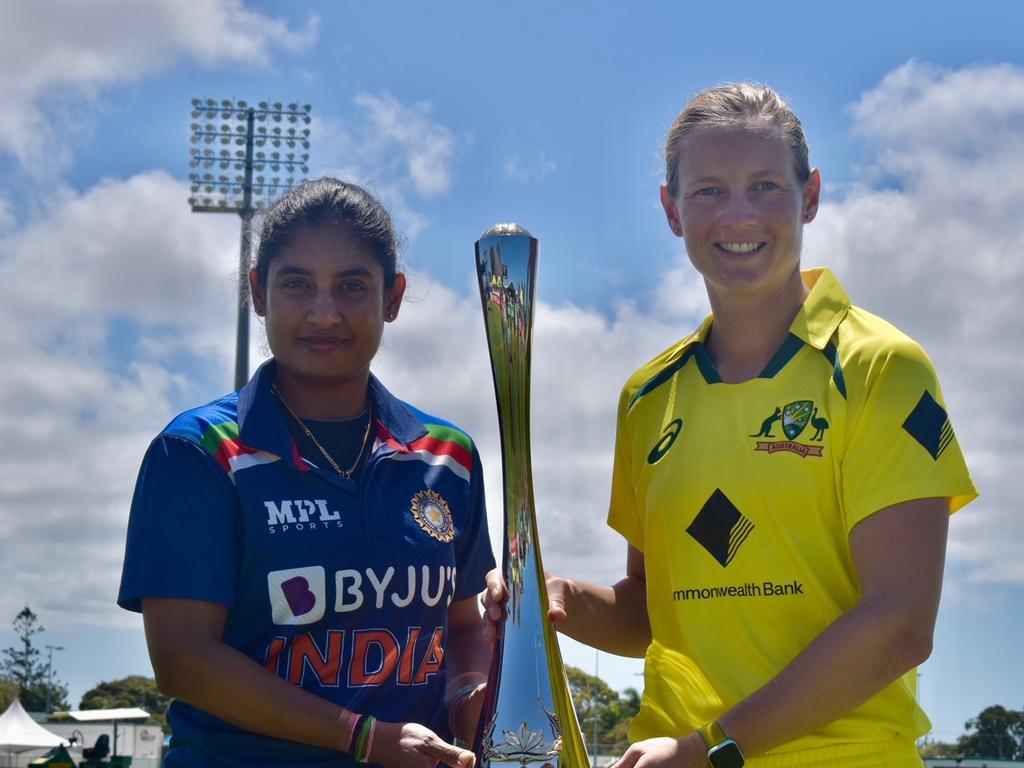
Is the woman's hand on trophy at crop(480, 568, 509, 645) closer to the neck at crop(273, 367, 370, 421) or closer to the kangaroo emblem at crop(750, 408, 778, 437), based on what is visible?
the kangaroo emblem at crop(750, 408, 778, 437)

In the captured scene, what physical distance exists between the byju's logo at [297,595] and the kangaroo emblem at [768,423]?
978mm

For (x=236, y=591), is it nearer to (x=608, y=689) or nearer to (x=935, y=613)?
(x=935, y=613)

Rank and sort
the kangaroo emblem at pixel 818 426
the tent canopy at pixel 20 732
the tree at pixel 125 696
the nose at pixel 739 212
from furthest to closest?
the tree at pixel 125 696 → the tent canopy at pixel 20 732 → the nose at pixel 739 212 → the kangaroo emblem at pixel 818 426

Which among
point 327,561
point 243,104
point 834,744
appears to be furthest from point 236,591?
point 243,104

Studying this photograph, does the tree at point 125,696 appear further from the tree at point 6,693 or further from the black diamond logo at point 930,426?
the black diamond logo at point 930,426

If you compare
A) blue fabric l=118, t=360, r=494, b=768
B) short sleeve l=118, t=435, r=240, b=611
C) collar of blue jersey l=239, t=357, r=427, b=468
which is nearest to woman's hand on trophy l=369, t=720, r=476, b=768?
blue fabric l=118, t=360, r=494, b=768

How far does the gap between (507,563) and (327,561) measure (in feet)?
1.46

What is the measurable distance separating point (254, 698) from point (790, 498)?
1145 millimetres

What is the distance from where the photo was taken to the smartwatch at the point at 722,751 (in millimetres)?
2195

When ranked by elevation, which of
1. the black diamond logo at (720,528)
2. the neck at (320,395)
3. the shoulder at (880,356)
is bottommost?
the black diamond logo at (720,528)

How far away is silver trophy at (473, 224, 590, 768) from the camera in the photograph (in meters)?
2.38

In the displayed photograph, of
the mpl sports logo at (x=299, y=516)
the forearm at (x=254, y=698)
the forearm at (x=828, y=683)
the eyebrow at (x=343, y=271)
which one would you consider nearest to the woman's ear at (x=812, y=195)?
the forearm at (x=828, y=683)

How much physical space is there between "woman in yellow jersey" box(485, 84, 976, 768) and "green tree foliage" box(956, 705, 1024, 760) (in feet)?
147

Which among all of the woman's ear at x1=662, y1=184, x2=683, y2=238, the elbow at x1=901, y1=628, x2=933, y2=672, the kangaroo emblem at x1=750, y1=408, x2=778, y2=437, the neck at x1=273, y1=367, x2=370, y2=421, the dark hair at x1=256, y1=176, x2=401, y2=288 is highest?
the dark hair at x1=256, y1=176, x2=401, y2=288
